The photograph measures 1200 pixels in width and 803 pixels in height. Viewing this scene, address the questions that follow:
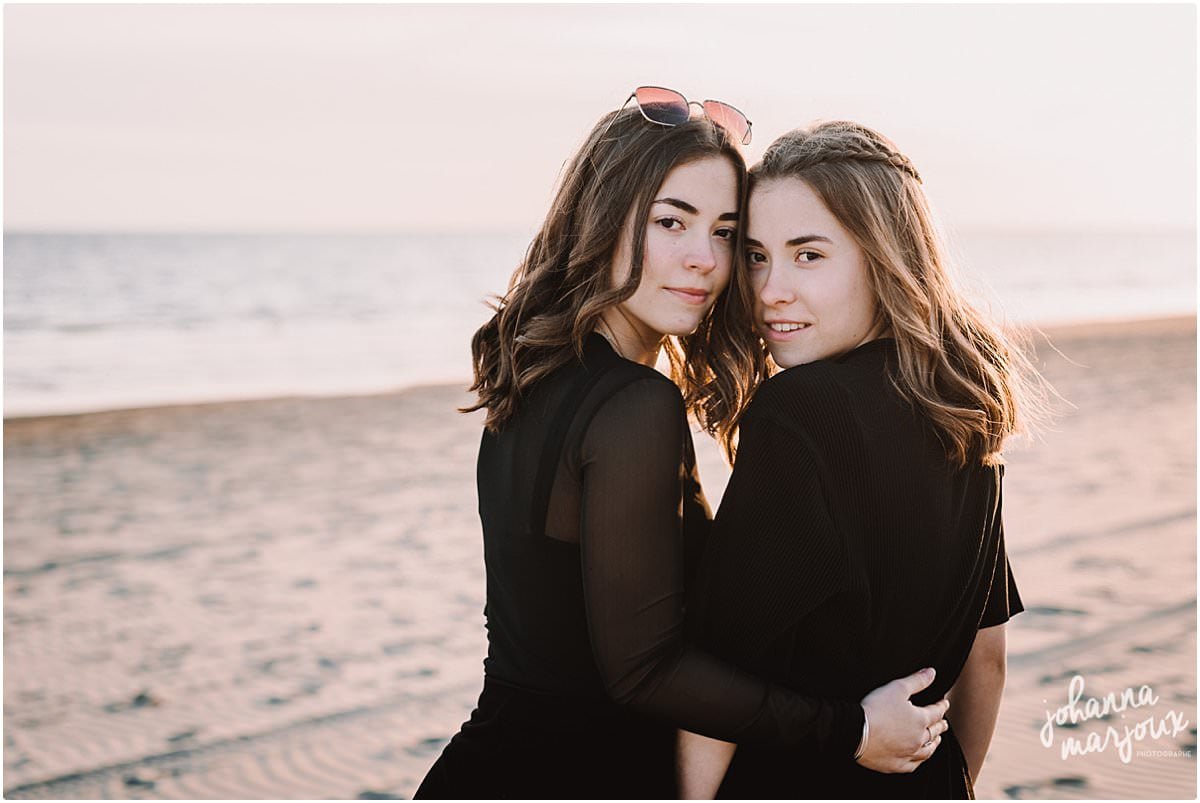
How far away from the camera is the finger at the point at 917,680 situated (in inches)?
93.4

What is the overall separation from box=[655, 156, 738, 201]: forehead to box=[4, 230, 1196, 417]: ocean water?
0.66m

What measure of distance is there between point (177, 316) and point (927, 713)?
27.4 m

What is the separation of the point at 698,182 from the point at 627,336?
0.39 m

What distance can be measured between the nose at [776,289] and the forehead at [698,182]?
7.9 inches

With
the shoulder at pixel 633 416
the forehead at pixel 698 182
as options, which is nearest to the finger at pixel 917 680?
the shoulder at pixel 633 416

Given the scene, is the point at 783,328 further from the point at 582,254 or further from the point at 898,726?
the point at 898,726

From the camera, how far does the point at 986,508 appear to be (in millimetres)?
2430

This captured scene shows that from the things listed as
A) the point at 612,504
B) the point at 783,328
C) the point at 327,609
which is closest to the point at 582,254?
the point at 783,328

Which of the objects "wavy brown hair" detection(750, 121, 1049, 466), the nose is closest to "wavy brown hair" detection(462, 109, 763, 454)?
the nose

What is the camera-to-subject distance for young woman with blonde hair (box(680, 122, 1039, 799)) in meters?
2.22

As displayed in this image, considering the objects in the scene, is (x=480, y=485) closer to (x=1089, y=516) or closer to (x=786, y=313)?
(x=786, y=313)

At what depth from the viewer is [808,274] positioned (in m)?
2.54

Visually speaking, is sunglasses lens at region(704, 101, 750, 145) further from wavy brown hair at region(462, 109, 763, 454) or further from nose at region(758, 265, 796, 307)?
nose at region(758, 265, 796, 307)

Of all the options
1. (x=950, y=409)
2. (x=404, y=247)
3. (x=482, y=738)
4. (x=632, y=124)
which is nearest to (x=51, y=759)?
(x=482, y=738)
